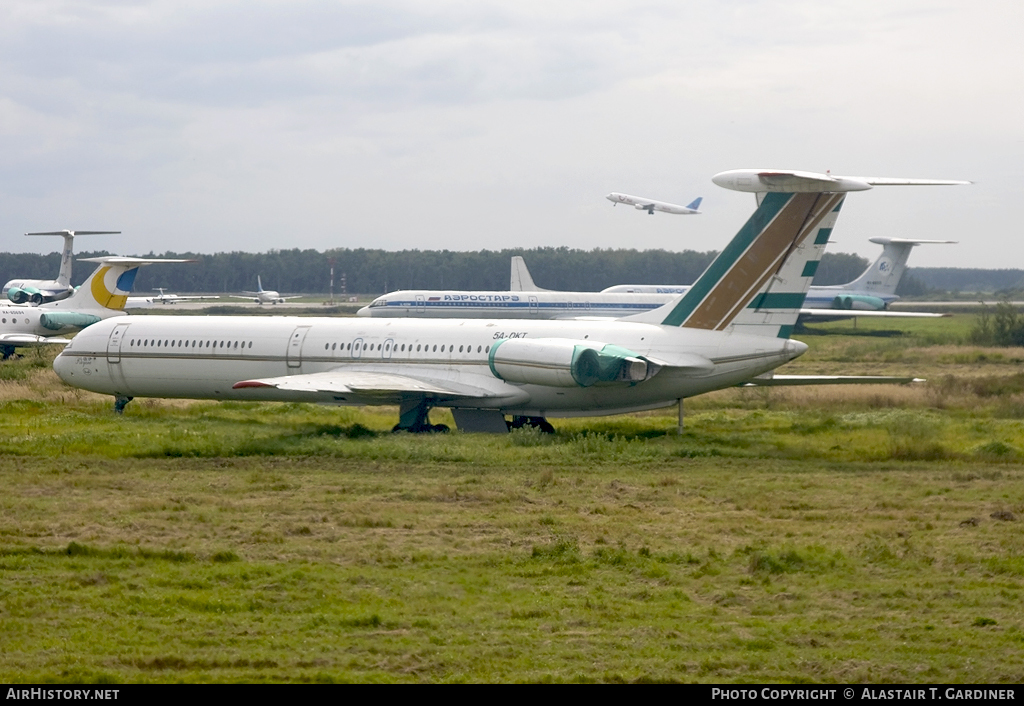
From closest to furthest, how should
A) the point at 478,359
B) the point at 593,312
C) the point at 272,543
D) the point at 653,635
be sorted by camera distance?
the point at 653,635 → the point at 272,543 → the point at 478,359 → the point at 593,312

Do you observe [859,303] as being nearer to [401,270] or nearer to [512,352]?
[512,352]

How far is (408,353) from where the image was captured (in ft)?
83.7

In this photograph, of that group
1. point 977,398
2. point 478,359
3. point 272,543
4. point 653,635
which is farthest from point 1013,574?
point 977,398

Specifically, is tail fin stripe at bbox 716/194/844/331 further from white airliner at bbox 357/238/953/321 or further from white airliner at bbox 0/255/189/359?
white airliner at bbox 357/238/953/321

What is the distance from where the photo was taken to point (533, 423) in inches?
1006

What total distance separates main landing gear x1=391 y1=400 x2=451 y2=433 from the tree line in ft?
310

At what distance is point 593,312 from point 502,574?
52.4 metres

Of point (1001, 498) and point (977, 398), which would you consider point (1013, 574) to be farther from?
point (977, 398)

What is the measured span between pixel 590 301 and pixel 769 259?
4281 cm

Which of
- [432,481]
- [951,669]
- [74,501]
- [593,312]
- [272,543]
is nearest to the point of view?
[951,669]

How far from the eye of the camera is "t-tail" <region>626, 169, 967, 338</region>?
21328mm

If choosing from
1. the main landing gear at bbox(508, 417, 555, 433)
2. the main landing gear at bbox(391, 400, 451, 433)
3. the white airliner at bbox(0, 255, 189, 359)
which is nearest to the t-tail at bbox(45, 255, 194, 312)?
the white airliner at bbox(0, 255, 189, 359)

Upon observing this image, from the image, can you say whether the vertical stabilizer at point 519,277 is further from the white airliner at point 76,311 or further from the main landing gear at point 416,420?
the main landing gear at point 416,420
